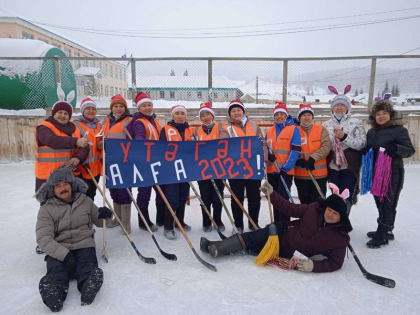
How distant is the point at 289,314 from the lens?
2.50m

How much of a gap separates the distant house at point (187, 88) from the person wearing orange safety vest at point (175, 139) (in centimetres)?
392

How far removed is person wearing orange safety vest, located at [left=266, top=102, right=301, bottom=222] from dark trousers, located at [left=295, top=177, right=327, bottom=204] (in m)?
0.17

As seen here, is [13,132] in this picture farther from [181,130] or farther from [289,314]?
[289,314]

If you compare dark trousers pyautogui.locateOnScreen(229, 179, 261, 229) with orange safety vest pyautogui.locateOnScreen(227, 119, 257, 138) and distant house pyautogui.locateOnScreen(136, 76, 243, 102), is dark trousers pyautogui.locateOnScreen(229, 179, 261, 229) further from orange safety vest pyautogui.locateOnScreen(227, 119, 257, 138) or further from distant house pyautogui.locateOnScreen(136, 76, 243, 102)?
distant house pyautogui.locateOnScreen(136, 76, 243, 102)

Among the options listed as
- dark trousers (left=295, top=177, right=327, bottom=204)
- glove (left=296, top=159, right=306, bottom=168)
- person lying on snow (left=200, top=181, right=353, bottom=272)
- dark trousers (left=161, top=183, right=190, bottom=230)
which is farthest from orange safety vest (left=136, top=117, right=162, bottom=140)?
dark trousers (left=295, top=177, right=327, bottom=204)

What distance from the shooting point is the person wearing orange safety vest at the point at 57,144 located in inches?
132

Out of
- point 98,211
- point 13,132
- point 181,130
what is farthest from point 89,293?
point 13,132

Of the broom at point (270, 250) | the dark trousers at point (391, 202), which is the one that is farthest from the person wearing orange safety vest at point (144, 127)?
the dark trousers at point (391, 202)

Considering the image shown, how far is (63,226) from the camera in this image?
3.03m

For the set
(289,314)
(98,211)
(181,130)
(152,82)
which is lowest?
(289,314)

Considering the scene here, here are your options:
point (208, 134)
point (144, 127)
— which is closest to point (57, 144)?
point (144, 127)

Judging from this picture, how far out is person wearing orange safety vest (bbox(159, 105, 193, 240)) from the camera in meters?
3.88

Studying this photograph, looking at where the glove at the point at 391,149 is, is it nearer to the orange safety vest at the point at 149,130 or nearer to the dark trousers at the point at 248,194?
the dark trousers at the point at 248,194

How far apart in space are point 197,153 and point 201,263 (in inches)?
49.3
